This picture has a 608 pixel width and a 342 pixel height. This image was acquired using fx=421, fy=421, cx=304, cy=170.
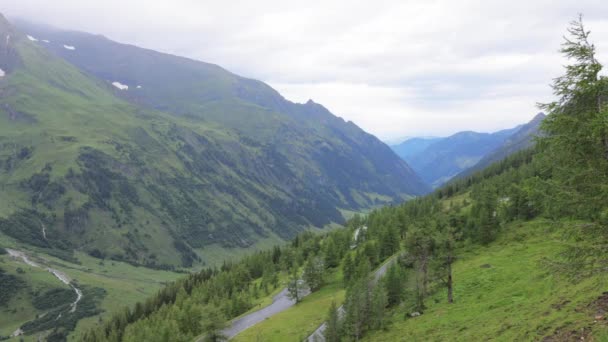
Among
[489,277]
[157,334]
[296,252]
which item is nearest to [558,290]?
[489,277]

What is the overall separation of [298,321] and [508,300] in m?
59.9

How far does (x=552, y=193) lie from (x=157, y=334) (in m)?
110

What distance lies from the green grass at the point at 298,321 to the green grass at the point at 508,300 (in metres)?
26.0

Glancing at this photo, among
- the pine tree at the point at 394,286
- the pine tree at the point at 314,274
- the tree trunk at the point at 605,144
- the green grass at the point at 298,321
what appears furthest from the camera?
the pine tree at the point at 314,274

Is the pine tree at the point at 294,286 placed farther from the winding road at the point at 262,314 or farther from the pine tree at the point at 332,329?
the pine tree at the point at 332,329

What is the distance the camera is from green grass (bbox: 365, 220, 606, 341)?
1453 inches

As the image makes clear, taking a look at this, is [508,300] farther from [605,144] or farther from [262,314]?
[262,314]

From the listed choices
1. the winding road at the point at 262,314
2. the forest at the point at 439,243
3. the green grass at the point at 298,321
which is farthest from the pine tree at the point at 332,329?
the winding road at the point at 262,314

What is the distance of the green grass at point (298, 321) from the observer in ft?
321

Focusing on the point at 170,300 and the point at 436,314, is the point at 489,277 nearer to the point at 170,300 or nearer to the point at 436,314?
the point at 436,314

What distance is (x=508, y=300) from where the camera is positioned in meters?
Answer: 58.8

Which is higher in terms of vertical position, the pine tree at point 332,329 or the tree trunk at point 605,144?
the tree trunk at point 605,144

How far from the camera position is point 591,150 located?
2706cm

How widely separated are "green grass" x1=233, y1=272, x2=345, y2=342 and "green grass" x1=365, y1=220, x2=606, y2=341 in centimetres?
2598
